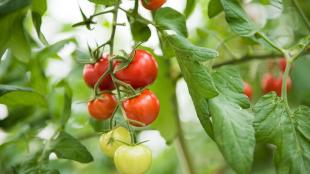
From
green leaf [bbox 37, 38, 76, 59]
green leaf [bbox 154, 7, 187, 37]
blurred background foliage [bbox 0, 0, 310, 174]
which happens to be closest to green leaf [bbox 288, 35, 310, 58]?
blurred background foliage [bbox 0, 0, 310, 174]

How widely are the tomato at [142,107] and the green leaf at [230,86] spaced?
11 cm

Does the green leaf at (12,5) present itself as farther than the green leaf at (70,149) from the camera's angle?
No

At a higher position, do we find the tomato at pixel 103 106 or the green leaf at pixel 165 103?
the tomato at pixel 103 106

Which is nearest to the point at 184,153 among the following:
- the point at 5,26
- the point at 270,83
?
the point at 270,83

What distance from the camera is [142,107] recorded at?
2.68 ft

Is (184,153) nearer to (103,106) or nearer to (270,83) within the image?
(270,83)

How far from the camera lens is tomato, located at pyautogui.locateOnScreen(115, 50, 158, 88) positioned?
2.72 ft

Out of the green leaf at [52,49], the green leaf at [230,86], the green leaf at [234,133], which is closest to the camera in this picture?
the green leaf at [234,133]

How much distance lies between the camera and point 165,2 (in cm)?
91

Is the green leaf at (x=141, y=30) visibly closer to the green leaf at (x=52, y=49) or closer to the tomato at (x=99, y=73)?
the tomato at (x=99, y=73)

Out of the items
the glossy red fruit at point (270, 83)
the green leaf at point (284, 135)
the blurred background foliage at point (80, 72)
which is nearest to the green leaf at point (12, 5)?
the blurred background foliage at point (80, 72)

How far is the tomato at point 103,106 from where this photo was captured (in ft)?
2.79

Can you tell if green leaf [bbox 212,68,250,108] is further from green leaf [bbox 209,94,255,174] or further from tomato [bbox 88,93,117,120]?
tomato [bbox 88,93,117,120]

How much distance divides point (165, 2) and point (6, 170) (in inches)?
27.5
